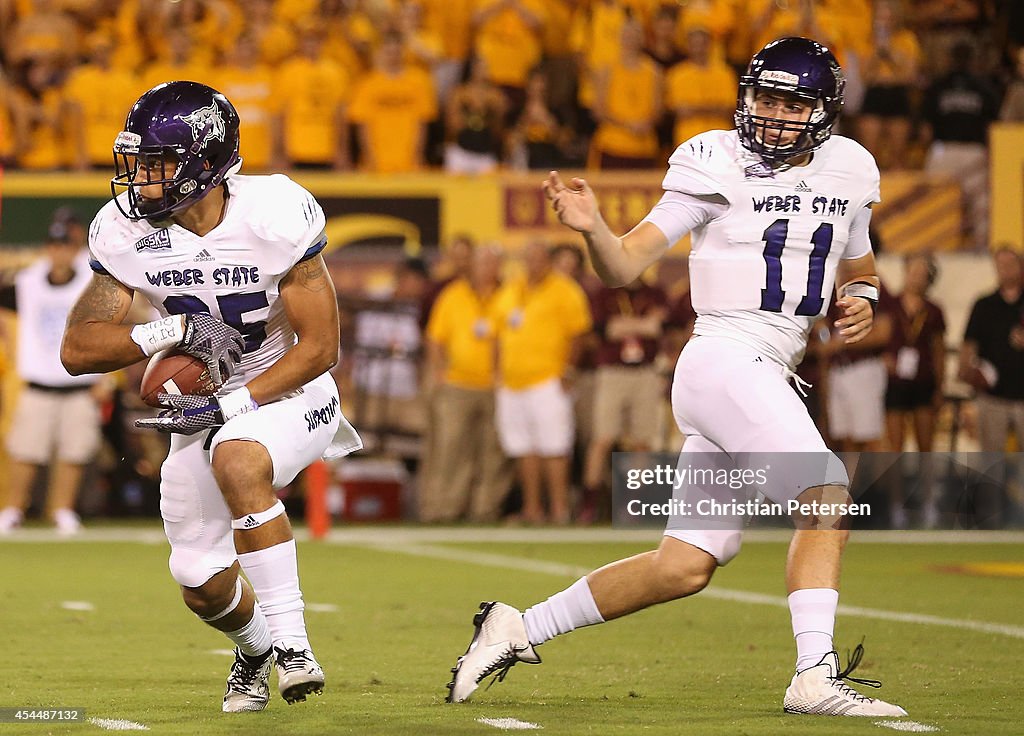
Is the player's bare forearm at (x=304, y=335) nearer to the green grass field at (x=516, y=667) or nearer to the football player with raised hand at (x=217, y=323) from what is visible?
the football player with raised hand at (x=217, y=323)

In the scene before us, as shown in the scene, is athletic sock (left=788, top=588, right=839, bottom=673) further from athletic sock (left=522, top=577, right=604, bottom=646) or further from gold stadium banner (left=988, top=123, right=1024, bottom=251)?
gold stadium banner (left=988, top=123, right=1024, bottom=251)

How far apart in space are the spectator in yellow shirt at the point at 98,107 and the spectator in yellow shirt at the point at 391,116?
1.84 metres

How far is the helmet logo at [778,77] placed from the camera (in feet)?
16.5

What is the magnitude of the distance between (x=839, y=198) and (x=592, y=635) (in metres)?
2.54

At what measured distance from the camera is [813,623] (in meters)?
4.77

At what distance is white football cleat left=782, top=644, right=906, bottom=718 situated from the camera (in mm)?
4684

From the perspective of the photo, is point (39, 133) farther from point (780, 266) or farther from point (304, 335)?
point (780, 266)

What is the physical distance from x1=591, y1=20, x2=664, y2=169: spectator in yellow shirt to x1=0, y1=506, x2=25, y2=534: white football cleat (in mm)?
5246

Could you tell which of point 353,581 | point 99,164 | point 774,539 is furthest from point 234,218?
point 99,164

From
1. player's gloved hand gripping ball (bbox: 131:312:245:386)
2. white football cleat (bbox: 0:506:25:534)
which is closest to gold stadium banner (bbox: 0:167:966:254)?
white football cleat (bbox: 0:506:25:534)

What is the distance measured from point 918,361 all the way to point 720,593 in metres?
4.34

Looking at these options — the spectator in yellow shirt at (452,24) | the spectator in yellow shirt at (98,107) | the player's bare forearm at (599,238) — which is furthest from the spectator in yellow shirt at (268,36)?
the player's bare forearm at (599,238)

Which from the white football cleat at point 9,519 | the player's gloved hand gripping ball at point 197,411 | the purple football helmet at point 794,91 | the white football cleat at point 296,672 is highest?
the purple football helmet at point 794,91

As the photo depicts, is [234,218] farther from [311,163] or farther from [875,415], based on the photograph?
[311,163]
